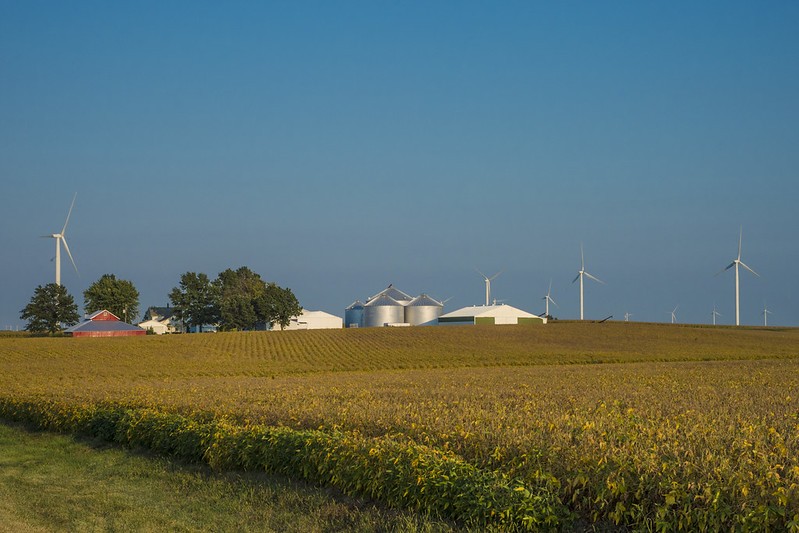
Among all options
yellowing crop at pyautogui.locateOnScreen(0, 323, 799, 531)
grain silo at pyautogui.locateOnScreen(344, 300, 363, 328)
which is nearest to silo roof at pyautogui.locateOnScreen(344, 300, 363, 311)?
grain silo at pyautogui.locateOnScreen(344, 300, 363, 328)

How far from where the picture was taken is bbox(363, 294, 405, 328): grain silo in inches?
6058

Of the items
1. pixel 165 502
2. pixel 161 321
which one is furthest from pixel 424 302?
pixel 165 502

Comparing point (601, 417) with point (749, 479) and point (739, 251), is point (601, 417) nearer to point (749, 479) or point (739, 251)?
point (749, 479)

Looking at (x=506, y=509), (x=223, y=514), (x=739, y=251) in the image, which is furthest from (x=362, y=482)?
(x=739, y=251)

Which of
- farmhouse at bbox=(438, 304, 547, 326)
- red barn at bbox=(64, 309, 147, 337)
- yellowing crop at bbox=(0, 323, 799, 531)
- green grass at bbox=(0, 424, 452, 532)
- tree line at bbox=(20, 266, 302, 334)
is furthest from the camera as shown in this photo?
tree line at bbox=(20, 266, 302, 334)

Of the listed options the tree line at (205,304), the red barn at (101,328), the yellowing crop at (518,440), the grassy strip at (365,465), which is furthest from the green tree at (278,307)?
the grassy strip at (365,465)

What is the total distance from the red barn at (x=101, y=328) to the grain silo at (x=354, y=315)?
4980cm

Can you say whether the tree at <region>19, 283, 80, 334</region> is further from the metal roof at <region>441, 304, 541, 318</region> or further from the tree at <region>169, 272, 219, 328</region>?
the metal roof at <region>441, 304, 541, 318</region>

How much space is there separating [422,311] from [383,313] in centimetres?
783

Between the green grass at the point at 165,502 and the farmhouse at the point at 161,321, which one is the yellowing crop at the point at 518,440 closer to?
the green grass at the point at 165,502

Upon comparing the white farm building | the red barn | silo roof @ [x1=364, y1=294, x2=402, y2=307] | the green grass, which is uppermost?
silo roof @ [x1=364, y1=294, x2=402, y2=307]

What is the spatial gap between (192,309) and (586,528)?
6058 inches

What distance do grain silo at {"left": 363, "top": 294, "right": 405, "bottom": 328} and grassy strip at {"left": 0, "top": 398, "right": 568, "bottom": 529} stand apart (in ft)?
444

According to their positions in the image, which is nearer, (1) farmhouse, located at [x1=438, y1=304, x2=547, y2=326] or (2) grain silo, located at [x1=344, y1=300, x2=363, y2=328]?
(1) farmhouse, located at [x1=438, y1=304, x2=547, y2=326]
